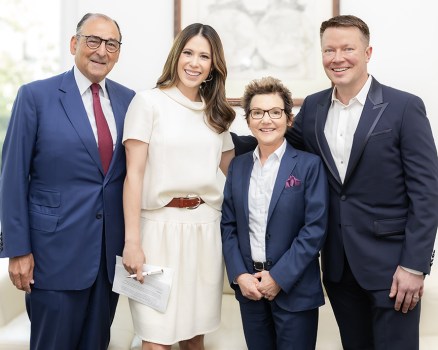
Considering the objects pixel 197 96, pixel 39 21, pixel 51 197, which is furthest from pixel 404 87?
pixel 39 21

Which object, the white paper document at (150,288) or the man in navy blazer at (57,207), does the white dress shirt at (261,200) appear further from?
the man in navy blazer at (57,207)

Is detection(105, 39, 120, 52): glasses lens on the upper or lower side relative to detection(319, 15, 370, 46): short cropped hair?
lower

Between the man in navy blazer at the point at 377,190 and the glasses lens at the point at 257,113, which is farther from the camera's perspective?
the glasses lens at the point at 257,113

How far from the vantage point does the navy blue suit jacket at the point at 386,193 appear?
5.47 ft

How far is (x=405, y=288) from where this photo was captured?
1680 mm

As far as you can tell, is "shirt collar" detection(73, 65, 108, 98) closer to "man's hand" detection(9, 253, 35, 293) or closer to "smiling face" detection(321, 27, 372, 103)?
"man's hand" detection(9, 253, 35, 293)

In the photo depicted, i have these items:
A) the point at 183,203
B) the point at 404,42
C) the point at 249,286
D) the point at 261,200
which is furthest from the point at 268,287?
the point at 404,42

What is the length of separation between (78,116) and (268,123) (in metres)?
0.70

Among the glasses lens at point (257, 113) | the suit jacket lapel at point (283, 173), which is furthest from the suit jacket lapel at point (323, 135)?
the glasses lens at point (257, 113)

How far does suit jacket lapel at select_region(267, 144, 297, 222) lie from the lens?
1.76 meters

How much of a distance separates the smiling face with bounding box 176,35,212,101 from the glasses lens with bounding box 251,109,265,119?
236 millimetres

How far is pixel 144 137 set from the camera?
179 centimetres

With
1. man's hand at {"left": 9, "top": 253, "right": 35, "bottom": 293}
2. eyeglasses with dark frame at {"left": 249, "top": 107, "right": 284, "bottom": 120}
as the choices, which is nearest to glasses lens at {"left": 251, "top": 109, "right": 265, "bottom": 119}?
eyeglasses with dark frame at {"left": 249, "top": 107, "right": 284, "bottom": 120}

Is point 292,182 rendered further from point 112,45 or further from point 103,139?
point 112,45
